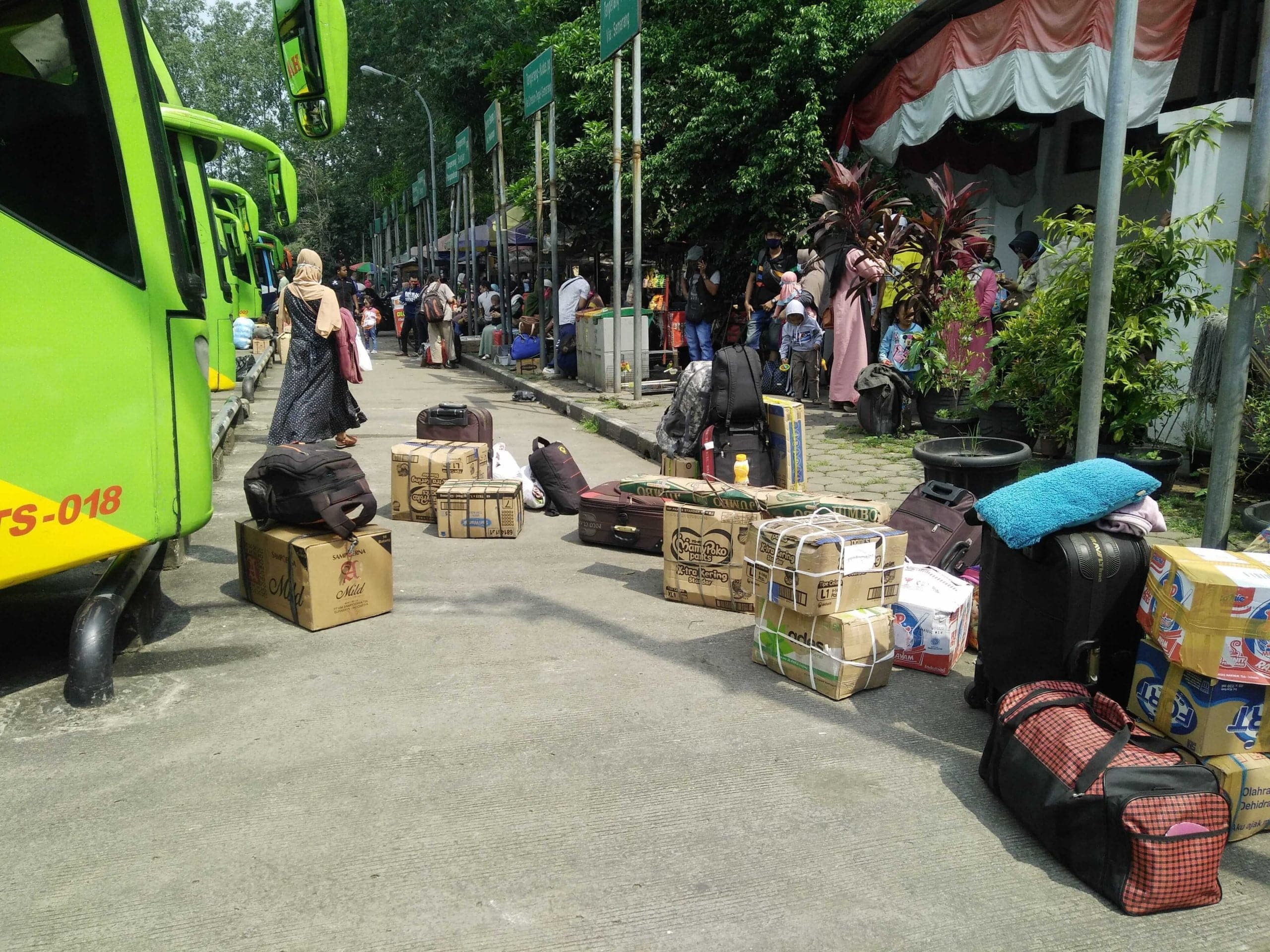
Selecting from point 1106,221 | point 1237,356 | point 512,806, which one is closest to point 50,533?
point 512,806

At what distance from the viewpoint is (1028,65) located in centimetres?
1068

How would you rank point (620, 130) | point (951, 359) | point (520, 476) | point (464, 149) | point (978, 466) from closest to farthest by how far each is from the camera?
1. point (978, 466)
2. point (520, 476)
3. point (951, 359)
4. point (620, 130)
5. point (464, 149)

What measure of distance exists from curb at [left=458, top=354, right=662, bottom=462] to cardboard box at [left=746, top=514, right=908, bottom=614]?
3.98m

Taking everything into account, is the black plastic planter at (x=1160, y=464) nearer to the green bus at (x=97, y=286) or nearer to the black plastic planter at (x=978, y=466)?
the black plastic planter at (x=978, y=466)

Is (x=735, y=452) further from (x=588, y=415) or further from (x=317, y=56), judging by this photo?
(x=588, y=415)

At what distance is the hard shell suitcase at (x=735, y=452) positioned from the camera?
259 inches

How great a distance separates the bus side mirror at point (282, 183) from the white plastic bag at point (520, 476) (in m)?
2.46

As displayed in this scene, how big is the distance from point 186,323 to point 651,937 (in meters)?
3.14

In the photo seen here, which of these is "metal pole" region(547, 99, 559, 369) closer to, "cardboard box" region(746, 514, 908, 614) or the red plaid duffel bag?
"cardboard box" region(746, 514, 908, 614)

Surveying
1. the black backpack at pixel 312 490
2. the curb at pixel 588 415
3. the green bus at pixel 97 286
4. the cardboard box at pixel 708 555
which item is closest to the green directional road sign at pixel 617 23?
the curb at pixel 588 415

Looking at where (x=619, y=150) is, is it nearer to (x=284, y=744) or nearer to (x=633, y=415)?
(x=633, y=415)

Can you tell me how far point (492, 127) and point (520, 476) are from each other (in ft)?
43.5

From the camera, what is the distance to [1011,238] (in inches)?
610

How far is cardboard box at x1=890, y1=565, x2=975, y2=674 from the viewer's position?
14.6ft
